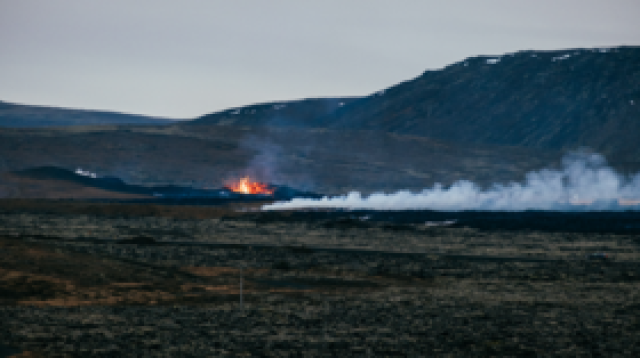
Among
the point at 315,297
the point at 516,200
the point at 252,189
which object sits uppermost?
the point at 252,189

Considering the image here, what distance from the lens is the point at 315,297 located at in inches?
1443

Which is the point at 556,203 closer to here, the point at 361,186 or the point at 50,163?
the point at 361,186

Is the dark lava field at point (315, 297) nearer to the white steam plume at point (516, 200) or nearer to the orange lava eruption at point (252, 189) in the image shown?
the white steam plume at point (516, 200)

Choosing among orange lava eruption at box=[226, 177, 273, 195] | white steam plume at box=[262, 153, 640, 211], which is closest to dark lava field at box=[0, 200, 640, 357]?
white steam plume at box=[262, 153, 640, 211]

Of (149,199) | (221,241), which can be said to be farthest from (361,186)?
(221,241)

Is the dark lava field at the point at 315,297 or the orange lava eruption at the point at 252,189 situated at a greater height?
the orange lava eruption at the point at 252,189

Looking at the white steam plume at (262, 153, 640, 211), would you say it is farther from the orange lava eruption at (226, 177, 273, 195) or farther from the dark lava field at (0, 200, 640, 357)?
the dark lava field at (0, 200, 640, 357)

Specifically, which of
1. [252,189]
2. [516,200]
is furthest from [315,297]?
[252,189]

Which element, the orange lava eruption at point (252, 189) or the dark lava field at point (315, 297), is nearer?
the dark lava field at point (315, 297)

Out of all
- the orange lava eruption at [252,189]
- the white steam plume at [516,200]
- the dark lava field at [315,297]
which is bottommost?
the dark lava field at [315,297]

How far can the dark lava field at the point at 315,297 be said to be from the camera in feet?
83.5

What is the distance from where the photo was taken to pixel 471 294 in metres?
38.2

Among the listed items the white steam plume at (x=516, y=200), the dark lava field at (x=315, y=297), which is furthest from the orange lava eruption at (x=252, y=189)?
the dark lava field at (x=315, y=297)

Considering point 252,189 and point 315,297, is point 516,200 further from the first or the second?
point 315,297
